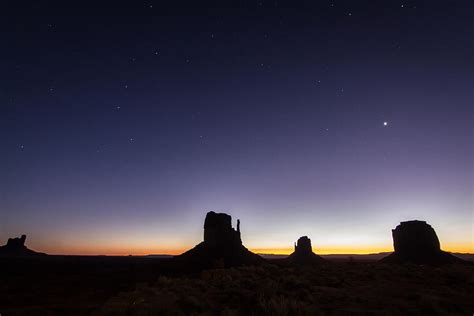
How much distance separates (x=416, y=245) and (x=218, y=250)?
47176 mm

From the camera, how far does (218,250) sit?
71688 millimetres

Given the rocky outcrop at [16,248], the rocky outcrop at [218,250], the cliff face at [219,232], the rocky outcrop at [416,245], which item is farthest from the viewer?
the rocky outcrop at [16,248]

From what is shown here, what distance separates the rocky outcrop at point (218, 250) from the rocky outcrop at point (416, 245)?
3304cm


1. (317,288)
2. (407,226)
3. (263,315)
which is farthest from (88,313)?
(407,226)

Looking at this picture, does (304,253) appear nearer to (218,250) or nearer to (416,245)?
(416,245)

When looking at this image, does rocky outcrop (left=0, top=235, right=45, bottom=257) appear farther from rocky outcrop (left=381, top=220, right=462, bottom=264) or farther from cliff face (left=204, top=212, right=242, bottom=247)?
rocky outcrop (left=381, top=220, right=462, bottom=264)

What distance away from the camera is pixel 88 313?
13.4m

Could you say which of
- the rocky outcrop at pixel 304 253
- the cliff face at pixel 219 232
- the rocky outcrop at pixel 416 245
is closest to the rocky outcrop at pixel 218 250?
the cliff face at pixel 219 232

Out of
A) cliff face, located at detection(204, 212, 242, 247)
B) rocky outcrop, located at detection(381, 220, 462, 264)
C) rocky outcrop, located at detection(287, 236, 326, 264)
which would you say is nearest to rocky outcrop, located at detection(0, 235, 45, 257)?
cliff face, located at detection(204, 212, 242, 247)

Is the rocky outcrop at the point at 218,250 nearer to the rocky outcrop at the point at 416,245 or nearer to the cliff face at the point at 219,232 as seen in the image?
the cliff face at the point at 219,232

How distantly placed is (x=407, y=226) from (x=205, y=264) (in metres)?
51.5

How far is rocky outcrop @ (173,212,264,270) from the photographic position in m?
60.8

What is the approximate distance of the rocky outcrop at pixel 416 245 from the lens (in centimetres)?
6469

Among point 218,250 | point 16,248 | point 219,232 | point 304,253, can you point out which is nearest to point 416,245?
point 304,253
